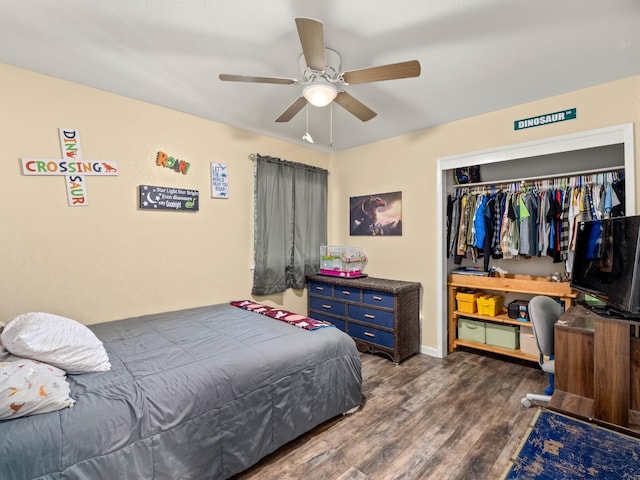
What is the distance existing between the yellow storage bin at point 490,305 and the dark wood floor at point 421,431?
577mm

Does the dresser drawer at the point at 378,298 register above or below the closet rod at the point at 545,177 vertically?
below

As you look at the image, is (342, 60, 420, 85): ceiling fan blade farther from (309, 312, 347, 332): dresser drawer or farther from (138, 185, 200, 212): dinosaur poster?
(309, 312, 347, 332): dresser drawer

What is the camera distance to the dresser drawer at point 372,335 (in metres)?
3.32

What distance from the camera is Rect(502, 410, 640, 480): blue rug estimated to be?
0.90 metres

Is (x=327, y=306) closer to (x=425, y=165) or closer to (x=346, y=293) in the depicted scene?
(x=346, y=293)

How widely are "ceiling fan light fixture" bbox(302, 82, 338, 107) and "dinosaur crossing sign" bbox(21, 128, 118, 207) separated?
186 centimetres

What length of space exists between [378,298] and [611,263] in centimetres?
199

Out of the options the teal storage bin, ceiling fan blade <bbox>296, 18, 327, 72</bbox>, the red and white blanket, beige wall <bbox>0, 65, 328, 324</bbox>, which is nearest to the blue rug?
the red and white blanket

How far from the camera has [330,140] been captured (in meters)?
3.96

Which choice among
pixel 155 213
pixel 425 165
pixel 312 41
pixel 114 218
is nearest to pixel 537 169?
pixel 425 165

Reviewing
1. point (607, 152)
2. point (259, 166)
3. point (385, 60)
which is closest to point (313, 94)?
point (385, 60)

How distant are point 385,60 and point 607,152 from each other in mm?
2493

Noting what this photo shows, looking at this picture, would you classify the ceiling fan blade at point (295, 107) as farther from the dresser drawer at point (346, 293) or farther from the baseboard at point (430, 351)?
the baseboard at point (430, 351)

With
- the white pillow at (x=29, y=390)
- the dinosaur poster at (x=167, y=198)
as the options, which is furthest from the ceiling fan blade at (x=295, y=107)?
the white pillow at (x=29, y=390)
